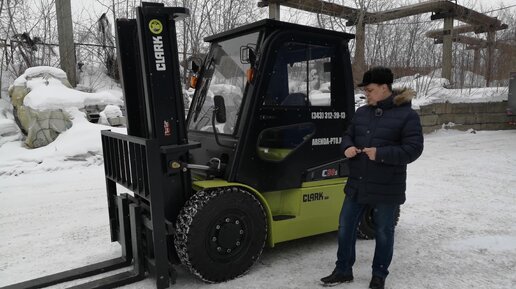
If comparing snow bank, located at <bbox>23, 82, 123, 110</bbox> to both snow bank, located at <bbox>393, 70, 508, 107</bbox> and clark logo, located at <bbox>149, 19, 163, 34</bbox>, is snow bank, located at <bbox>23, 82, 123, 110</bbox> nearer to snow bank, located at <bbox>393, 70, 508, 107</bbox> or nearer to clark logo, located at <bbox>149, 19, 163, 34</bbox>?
clark logo, located at <bbox>149, 19, 163, 34</bbox>

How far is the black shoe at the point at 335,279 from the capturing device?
11.0 ft

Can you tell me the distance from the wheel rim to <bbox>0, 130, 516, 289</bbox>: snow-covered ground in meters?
0.26

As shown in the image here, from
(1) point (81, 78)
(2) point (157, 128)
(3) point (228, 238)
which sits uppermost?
(1) point (81, 78)

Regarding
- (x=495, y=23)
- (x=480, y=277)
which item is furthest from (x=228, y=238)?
(x=495, y=23)

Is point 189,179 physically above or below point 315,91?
below

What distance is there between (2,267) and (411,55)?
654 inches

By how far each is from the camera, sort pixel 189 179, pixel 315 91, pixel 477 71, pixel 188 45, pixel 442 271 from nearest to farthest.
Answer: pixel 189 179, pixel 442 271, pixel 315 91, pixel 188 45, pixel 477 71

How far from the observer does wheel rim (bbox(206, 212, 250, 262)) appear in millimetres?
3283

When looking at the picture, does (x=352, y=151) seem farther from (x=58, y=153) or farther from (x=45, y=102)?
(x=45, y=102)

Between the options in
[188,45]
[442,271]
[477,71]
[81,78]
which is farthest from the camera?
[477,71]

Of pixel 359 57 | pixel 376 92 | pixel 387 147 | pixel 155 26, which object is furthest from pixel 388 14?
pixel 155 26

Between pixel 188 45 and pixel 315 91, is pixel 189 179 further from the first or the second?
pixel 188 45

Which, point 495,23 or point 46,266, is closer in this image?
point 46,266

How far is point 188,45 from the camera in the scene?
14.2 m
